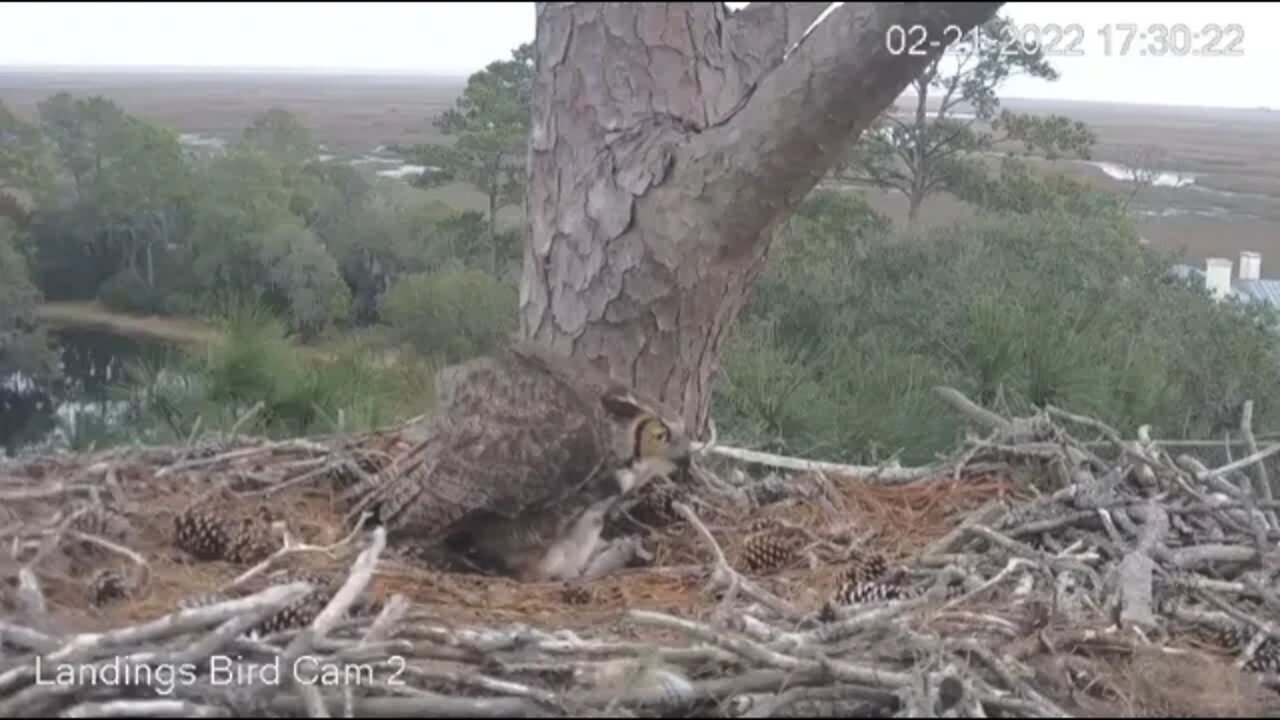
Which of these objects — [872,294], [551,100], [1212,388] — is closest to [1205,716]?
[551,100]

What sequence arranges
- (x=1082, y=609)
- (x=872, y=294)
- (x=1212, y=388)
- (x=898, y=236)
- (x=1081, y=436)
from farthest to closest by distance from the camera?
(x=898, y=236) → (x=872, y=294) → (x=1212, y=388) → (x=1081, y=436) → (x=1082, y=609)

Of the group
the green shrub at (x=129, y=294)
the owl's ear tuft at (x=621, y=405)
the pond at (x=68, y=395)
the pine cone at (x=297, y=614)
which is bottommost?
the pond at (x=68, y=395)

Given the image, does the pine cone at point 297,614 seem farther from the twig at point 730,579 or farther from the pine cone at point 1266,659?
the pine cone at point 1266,659

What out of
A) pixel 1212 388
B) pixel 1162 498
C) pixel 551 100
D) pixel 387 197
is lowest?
pixel 1212 388

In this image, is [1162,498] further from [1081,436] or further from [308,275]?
[308,275]

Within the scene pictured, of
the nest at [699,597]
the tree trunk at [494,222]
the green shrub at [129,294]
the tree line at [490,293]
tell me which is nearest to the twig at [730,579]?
the nest at [699,597]

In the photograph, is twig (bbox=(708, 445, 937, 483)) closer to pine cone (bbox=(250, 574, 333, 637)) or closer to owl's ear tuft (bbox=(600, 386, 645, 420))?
owl's ear tuft (bbox=(600, 386, 645, 420))

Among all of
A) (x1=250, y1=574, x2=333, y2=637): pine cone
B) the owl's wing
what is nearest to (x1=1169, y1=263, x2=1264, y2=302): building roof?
the owl's wing
